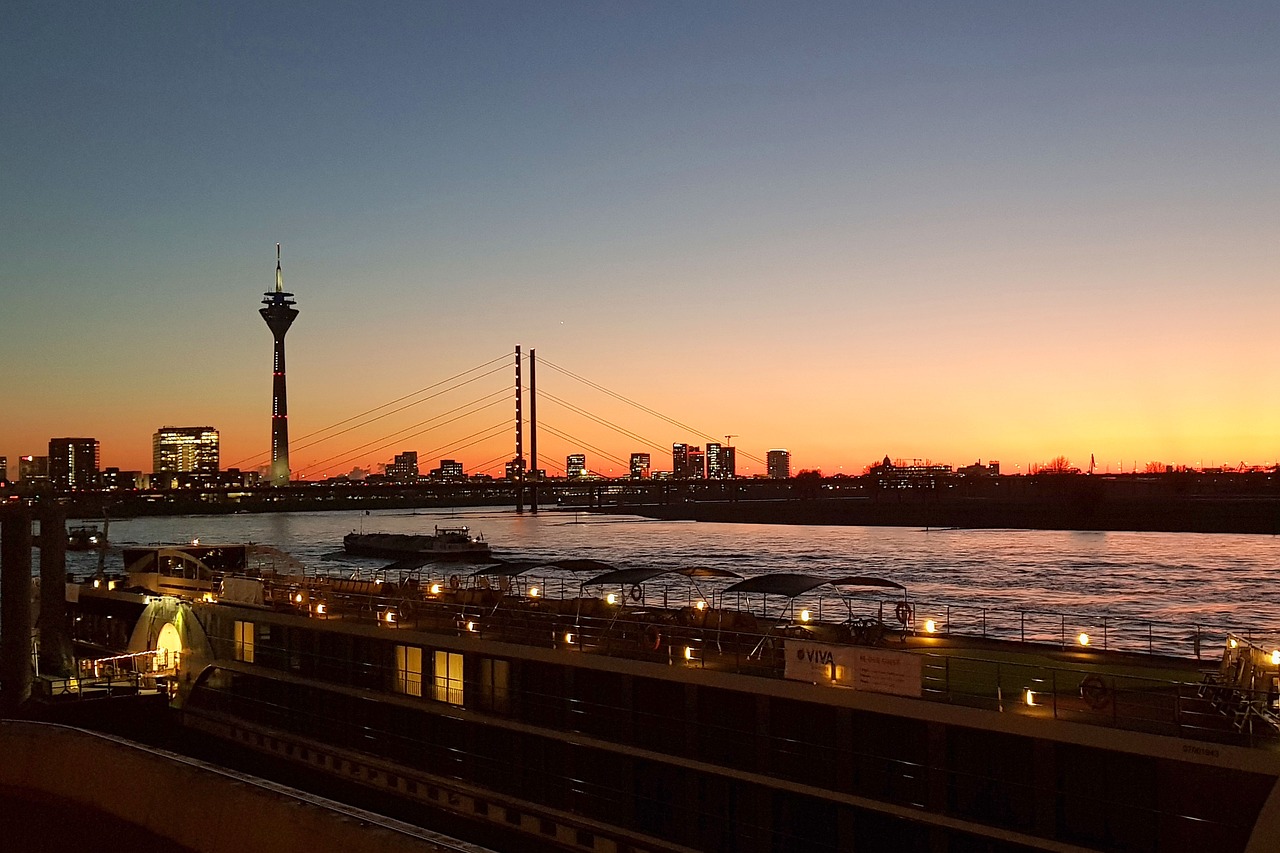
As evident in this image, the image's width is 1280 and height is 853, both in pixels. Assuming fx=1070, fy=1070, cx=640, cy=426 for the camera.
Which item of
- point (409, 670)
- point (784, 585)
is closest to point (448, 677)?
point (409, 670)

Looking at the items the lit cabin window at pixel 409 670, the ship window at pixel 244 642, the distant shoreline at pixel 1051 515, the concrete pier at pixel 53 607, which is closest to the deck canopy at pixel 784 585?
the lit cabin window at pixel 409 670

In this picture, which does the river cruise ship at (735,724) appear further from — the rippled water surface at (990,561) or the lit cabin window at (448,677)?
the rippled water surface at (990,561)

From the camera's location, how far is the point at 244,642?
→ 2525 cm

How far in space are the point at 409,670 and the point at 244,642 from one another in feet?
21.6

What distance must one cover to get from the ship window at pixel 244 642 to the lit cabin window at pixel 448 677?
7199mm

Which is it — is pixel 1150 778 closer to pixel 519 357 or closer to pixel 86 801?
pixel 86 801

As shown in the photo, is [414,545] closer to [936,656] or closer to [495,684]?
[495,684]

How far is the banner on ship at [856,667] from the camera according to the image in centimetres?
1357

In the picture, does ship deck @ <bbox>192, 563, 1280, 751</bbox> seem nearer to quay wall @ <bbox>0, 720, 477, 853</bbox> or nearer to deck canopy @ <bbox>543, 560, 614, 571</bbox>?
deck canopy @ <bbox>543, 560, 614, 571</bbox>

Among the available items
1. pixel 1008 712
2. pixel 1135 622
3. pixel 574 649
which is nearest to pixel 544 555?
pixel 1135 622

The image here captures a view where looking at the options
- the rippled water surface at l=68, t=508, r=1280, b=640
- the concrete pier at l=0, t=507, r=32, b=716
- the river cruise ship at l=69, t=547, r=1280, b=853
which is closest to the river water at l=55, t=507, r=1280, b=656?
the rippled water surface at l=68, t=508, r=1280, b=640

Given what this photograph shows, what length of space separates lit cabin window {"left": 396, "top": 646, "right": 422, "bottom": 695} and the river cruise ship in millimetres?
42

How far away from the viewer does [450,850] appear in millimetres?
6703

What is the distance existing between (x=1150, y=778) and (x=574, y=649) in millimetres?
8885
